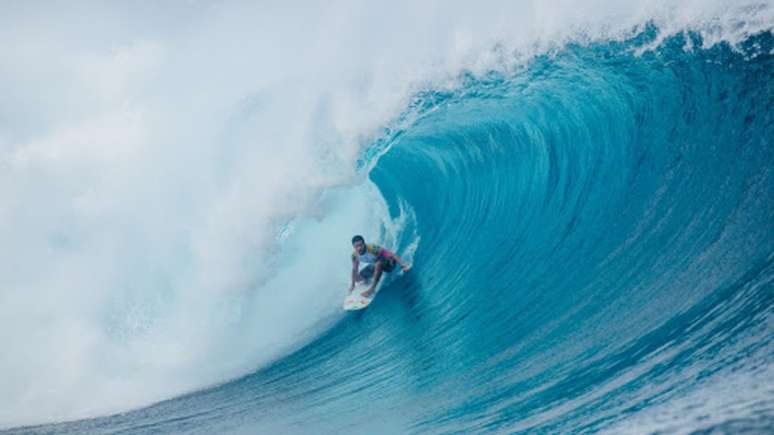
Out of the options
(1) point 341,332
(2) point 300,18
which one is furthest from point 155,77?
(1) point 341,332

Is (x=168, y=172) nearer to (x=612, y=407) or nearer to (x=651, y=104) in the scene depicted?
(x=651, y=104)

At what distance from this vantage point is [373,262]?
8.73 m

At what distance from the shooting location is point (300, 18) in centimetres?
1750

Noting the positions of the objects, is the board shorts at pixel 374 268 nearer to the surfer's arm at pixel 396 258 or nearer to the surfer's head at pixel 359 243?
the surfer's arm at pixel 396 258

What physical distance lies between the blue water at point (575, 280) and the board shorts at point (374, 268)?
254 millimetres

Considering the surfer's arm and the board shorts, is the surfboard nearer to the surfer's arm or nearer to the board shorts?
the board shorts

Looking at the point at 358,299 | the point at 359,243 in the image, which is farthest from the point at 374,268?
the point at 359,243

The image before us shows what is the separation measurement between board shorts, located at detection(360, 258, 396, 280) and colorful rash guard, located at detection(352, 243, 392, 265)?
0.21ft

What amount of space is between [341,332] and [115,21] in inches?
757

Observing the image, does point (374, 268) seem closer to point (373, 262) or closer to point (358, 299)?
point (373, 262)

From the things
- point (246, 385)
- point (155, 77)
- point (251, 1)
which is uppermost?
point (251, 1)

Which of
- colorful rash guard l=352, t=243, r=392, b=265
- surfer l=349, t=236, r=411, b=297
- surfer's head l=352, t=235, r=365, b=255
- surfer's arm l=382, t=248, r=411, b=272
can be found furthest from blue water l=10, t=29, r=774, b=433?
surfer's head l=352, t=235, r=365, b=255

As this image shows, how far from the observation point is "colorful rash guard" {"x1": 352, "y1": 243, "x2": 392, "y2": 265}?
8555 millimetres

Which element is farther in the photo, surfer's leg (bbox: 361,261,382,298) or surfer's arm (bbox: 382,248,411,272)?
surfer's arm (bbox: 382,248,411,272)
